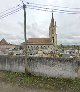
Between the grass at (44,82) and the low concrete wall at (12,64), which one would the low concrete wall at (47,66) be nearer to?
the low concrete wall at (12,64)

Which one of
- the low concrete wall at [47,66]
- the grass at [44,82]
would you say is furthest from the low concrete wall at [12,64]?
the grass at [44,82]

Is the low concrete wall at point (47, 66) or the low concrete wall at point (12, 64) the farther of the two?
the low concrete wall at point (12, 64)

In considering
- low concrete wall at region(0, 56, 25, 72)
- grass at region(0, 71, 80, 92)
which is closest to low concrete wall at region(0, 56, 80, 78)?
low concrete wall at region(0, 56, 25, 72)

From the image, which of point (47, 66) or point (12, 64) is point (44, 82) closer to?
point (47, 66)

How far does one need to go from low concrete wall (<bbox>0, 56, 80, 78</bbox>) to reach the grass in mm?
538

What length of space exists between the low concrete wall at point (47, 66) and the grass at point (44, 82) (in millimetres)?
538

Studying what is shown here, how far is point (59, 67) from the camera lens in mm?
13992

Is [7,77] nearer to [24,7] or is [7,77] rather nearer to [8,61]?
[8,61]

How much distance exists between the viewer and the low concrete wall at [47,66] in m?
13.5

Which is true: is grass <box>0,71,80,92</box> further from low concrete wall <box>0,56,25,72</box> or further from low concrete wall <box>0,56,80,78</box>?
low concrete wall <box>0,56,25,72</box>

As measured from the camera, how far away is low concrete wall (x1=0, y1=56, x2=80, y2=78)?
1345 cm

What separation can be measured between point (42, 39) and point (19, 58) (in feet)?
228

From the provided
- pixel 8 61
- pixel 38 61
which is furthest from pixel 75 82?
pixel 8 61

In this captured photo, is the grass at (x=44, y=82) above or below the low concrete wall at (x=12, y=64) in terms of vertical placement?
below
